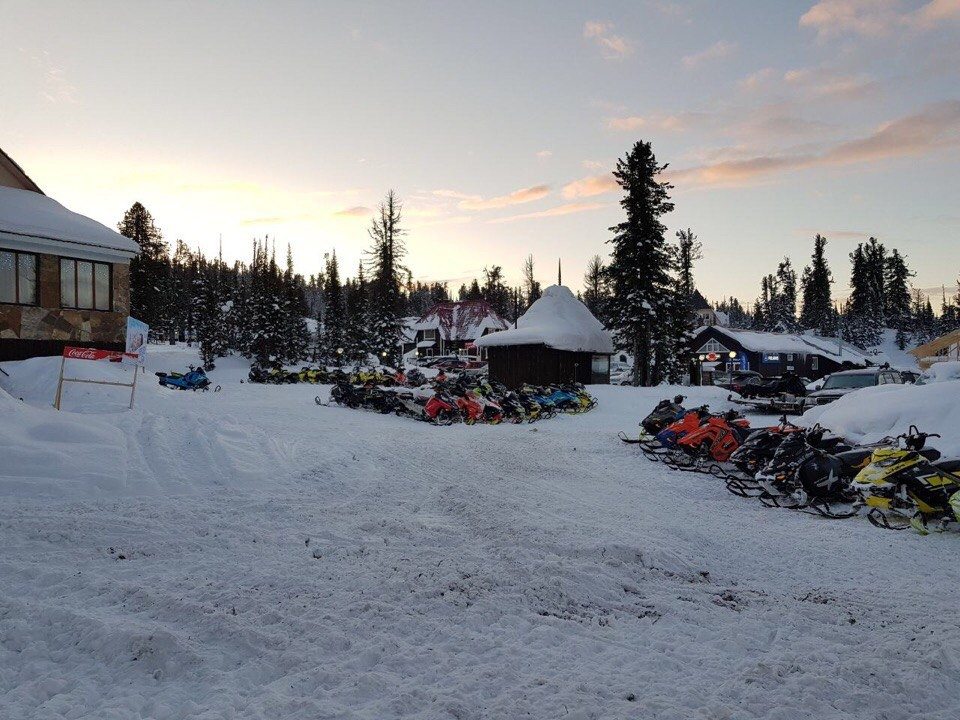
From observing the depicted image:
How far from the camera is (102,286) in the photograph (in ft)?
56.6

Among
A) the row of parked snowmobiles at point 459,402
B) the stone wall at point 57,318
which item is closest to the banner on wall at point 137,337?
the stone wall at point 57,318

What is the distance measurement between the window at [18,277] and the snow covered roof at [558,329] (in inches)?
760

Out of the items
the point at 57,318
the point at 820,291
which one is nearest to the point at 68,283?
the point at 57,318

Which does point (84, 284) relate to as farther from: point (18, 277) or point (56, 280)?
point (18, 277)

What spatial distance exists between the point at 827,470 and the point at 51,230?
19.5m

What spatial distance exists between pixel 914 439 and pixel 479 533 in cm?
562

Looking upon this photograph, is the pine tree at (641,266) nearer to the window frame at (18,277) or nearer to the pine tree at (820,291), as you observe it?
the window frame at (18,277)

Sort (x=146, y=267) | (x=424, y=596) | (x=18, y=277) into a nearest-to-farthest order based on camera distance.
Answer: (x=424, y=596) → (x=18, y=277) → (x=146, y=267)

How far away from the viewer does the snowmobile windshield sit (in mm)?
17469

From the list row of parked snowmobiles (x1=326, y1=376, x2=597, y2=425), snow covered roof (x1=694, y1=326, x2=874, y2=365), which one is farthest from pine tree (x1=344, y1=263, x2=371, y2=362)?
snow covered roof (x1=694, y1=326, x2=874, y2=365)

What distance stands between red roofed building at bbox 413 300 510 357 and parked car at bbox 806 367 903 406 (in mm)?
45796

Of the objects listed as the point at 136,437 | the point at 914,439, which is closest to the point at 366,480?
the point at 136,437

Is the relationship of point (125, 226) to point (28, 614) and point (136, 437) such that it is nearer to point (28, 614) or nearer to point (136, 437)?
point (136, 437)

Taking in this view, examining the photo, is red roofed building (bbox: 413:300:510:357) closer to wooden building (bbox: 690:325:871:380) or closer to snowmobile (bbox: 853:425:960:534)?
wooden building (bbox: 690:325:871:380)
